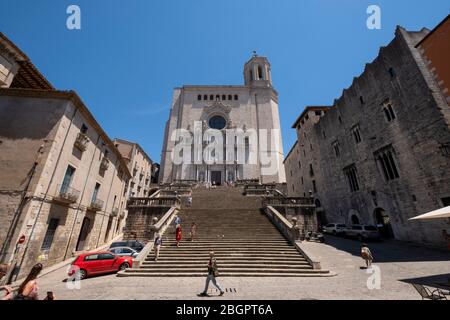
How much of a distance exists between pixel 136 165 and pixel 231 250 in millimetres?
26518

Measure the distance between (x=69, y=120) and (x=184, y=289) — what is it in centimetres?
1408

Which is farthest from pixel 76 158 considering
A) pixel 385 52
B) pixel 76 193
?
pixel 385 52

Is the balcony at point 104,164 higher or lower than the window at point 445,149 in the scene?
higher

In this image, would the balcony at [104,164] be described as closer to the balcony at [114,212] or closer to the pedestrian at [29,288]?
the balcony at [114,212]

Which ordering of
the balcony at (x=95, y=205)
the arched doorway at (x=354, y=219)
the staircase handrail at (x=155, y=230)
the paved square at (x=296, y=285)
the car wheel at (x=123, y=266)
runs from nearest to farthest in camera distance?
the paved square at (x=296, y=285), the staircase handrail at (x=155, y=230), the car wheel at (x=123, y=266), the balcony at (x=95, y=205), the arched doorway at (x=354, y=219)

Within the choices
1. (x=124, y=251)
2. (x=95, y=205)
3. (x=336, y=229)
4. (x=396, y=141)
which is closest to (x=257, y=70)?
(x=396, y=141)

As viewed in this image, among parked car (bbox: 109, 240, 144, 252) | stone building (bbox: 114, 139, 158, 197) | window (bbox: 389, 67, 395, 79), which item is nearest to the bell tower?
stone building (bbox: 114, 139, 158, 197)

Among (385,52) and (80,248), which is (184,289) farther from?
(385,52)

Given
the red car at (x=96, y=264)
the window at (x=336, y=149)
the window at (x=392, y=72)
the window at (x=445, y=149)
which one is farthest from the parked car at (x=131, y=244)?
the window at (x=392, y=72)

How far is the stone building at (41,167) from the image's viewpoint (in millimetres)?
11047

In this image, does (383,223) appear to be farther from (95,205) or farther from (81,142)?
(81,142)

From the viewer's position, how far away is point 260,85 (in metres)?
45.8

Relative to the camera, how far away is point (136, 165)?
105 feet

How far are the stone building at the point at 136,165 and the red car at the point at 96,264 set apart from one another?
63.7 feet
